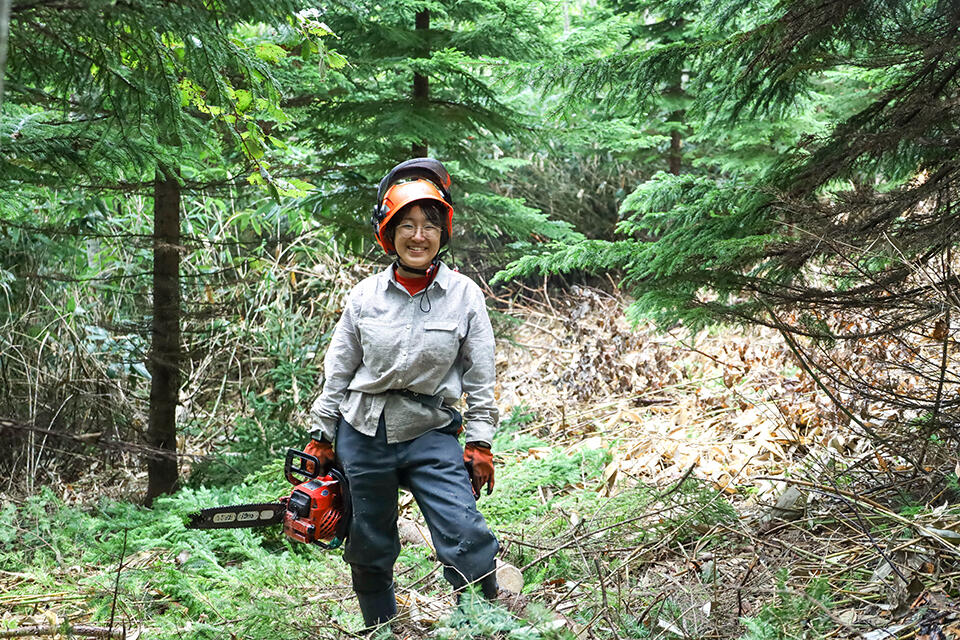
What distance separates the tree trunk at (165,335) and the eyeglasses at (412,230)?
118 inches

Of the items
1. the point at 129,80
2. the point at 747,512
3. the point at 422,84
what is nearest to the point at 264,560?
the point at 129,80

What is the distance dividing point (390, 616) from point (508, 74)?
10.4 ft

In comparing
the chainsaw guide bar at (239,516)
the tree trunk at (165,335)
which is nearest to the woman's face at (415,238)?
the chainsaw guide bar at (239,516)

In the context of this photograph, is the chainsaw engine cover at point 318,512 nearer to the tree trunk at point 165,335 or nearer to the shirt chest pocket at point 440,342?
the shirt chest pocket at point 440,342

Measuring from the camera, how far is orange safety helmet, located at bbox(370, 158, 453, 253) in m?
3.47

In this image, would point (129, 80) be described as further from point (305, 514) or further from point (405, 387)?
point (305, 514)

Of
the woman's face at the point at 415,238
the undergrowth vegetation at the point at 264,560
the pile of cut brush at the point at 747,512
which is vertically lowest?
the undergrowth vegetation at the point at 264,560

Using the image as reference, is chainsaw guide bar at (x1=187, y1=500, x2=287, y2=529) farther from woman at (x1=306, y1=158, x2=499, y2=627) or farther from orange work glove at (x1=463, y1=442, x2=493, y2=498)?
orange work glove at (x1=463, y1=442, x2=493, y2=498)

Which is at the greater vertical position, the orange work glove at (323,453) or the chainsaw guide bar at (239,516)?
the orange work glove at (323,453)

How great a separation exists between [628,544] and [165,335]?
12.8 feet

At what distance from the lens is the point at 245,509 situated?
3.31 meters

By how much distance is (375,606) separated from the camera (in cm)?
361

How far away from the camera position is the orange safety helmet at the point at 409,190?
347 centimetres

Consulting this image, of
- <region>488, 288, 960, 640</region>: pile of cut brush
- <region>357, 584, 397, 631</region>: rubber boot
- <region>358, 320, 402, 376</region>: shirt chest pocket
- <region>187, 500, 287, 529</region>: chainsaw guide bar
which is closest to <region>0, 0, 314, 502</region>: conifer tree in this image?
<region>187, 500, 287, 529</region>: chainsaw guide bar
